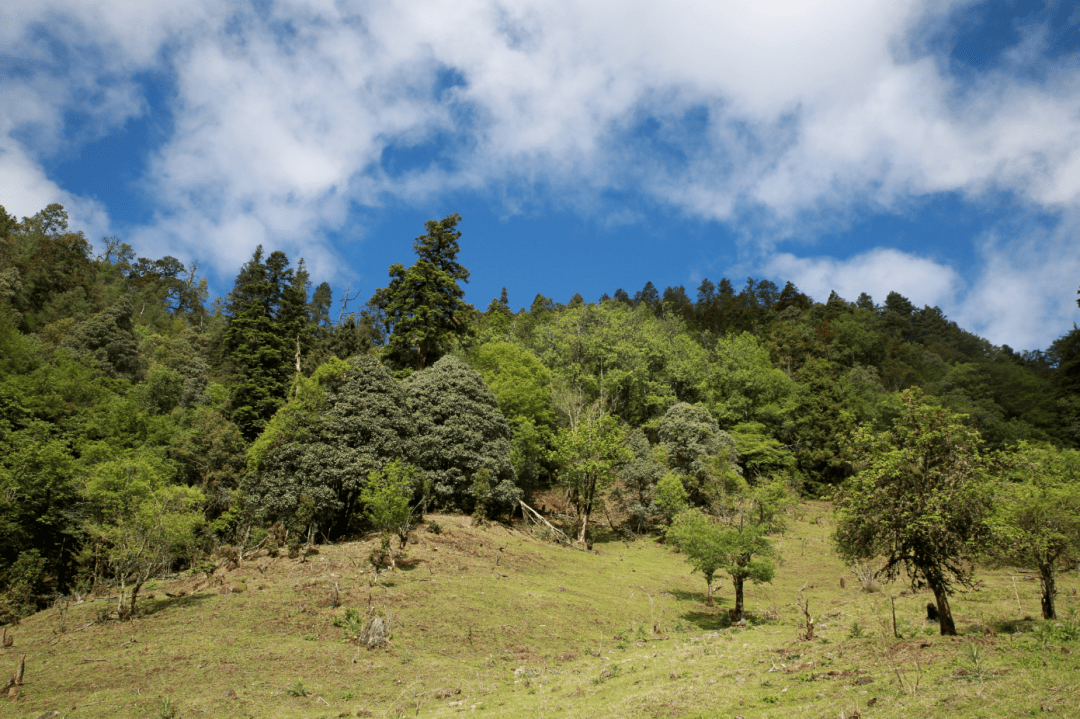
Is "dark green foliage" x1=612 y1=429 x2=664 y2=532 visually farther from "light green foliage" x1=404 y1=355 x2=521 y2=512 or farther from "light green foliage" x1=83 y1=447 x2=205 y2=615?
"light green foliage" x1=83 y1=447 x2=205 y2=615

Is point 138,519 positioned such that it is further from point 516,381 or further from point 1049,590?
point 1049,590

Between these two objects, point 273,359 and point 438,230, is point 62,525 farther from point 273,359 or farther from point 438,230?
point 438,230

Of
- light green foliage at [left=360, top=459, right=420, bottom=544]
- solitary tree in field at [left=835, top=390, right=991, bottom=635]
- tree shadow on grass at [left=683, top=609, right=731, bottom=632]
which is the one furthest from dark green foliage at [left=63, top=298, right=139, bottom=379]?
solitary tree in field at [left=835, top=390, right=991, bottom=635]

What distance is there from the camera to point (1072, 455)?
2902 centimetres

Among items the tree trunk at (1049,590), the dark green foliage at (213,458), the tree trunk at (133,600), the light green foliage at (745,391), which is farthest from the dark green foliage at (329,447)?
the light green foliage at (745,391)

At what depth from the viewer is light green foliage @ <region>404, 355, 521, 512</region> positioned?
30594 mm

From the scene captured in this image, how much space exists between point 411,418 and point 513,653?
55.1ft

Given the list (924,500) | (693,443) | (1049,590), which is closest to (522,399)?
(693,443)

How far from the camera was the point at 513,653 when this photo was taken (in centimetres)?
1672

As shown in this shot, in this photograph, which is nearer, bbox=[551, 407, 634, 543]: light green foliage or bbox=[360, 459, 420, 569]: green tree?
bbox=[360, 459, 420, 569]: green tree

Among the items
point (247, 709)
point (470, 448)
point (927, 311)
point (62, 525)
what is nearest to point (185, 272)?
point (62, 525)

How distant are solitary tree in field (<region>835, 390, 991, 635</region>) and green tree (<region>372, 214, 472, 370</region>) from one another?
30.7 metres

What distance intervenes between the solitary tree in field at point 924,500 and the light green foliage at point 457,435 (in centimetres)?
2001

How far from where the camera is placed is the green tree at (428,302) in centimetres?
3978
